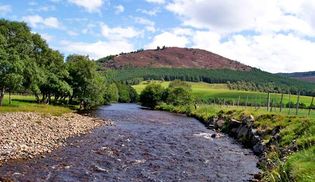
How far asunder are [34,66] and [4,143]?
Result: 49.9 m

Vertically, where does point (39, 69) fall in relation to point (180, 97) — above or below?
above

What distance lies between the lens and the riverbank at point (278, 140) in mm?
20717

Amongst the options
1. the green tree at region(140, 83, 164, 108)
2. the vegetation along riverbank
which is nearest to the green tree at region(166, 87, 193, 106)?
the green tree at region(140, 83, 164, 108)

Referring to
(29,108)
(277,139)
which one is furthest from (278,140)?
(29,108)

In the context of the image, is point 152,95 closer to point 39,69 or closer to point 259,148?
point 39,69

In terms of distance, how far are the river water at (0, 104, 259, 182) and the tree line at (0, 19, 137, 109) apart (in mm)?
31635

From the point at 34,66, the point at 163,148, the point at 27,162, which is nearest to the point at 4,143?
the point at 27,162

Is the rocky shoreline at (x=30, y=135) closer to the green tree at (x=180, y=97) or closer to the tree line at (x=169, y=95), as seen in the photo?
the green tree at (x=180, y=97)

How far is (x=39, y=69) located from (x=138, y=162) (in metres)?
59.8

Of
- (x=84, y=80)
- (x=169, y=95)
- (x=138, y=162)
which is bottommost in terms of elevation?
(x=138, y=162)

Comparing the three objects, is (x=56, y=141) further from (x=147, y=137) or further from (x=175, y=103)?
(x=175, y=103)

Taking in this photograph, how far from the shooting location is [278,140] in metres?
40.0

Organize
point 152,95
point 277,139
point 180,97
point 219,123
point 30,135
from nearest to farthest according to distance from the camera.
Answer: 1. point 277,139
2. point 30,135
3. point 219,123
4. point 180,97
5. point 152,95

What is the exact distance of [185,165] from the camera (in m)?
36.4
